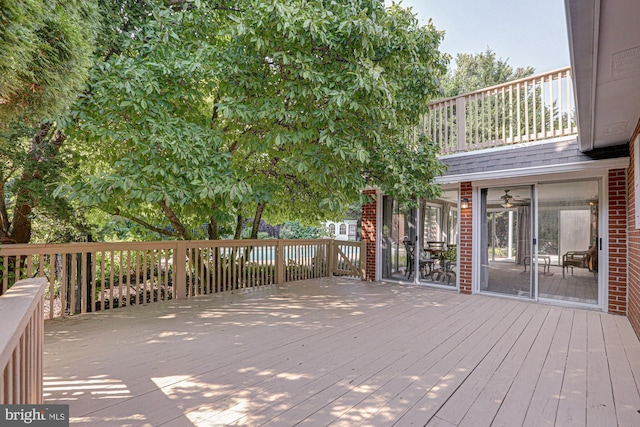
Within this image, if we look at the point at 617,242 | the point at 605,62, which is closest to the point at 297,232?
the point at 617,242

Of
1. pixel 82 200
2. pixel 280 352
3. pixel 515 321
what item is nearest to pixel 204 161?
pixel 82 200

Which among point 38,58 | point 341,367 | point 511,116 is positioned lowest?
point 341,367

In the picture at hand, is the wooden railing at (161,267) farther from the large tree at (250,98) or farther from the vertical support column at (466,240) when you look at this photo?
the vertical support column at (466,240)

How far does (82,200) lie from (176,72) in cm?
190

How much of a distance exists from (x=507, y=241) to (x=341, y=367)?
447cm

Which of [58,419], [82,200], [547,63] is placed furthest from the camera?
[547,63]

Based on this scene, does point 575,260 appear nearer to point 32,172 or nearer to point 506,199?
point 506,199

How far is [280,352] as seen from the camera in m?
3.20

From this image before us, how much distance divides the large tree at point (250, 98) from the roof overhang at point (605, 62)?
6.38 ft

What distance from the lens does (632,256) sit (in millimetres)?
4363

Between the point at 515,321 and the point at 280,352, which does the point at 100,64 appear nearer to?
the point at 280,352

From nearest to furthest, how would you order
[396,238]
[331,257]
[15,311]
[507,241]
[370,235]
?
[15,311] → [507,241] → [396,238] → [370,235] → [331,257]

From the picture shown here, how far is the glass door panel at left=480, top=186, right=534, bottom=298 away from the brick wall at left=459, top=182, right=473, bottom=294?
221 mm

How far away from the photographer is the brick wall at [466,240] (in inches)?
246
